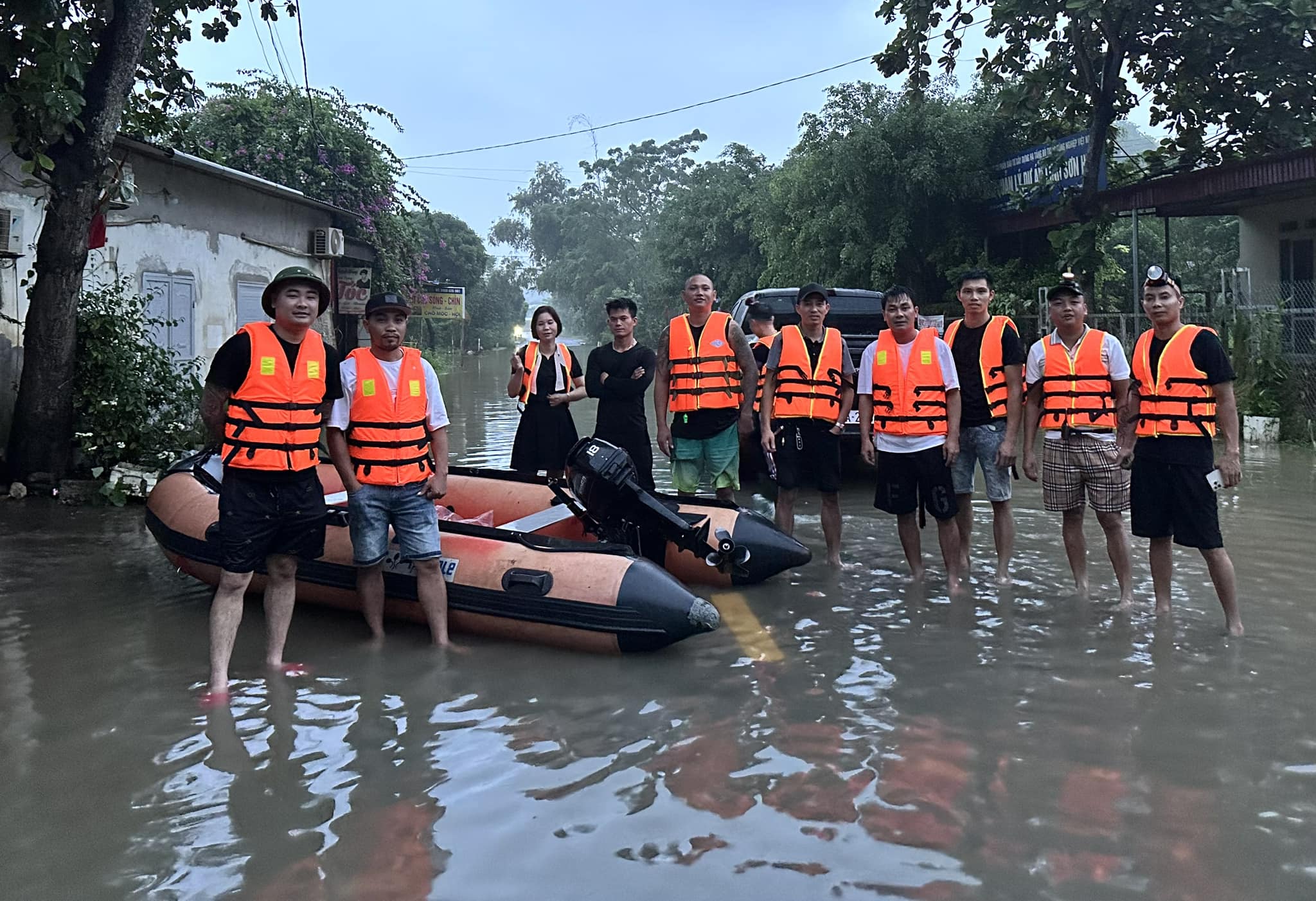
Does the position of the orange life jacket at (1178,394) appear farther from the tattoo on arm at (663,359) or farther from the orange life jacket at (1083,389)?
the tattoo on arm at (663,359)

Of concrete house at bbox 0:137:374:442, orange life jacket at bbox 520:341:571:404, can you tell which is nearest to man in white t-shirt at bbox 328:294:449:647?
orange life jacket at bbox 520:341:571:404

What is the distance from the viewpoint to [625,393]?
7.18 meters

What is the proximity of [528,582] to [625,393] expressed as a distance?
206 cm

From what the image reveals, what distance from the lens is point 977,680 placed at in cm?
489

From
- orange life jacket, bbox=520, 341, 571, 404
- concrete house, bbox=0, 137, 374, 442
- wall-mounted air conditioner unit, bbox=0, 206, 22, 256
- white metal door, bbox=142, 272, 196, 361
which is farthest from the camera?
white metal door, bbox=142, 272, 196, 361

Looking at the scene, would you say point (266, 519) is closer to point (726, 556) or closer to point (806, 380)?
point (726, 556)

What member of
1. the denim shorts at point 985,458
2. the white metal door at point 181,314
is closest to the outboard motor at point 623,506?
the denim shorts at point 985,458

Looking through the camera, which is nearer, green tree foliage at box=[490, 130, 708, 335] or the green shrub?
the green shrub

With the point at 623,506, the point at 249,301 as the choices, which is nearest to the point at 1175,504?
the point at 623,506

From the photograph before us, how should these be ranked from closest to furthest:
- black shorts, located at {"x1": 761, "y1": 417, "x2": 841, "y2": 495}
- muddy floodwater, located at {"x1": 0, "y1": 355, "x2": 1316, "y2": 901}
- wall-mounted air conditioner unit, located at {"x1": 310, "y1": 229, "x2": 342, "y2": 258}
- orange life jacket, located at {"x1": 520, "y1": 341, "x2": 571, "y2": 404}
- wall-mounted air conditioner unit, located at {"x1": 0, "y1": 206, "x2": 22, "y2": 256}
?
muddy floodwater, located at {"x1": 0, "y1": 355, "x2": 1316, "y2": 901}
black shorts, located at {"x1": 761, "y1": 417, "x2": 841, "y2": 495}
orange life jacket, located at {"x1": 520, "y1": 341, "x2": 571, "y2": 404}
wall-mounted air conditioner unit, located at {"x1": 0, "y1": 206, "x2": 22, "y2": 256}
wall-mounted air conditioner unit, located at {"x1": 310, "y1": 229, "x2": 342, "y2": 258}

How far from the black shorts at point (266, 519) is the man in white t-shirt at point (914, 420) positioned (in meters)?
3.20

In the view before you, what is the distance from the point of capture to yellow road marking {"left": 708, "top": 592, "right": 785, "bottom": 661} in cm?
541

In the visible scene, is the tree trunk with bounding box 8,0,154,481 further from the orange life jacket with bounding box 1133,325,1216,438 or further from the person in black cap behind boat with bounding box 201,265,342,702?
the orange life jacket with bounding box 1133,325,1216,438

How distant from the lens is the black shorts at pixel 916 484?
638 centimetres
